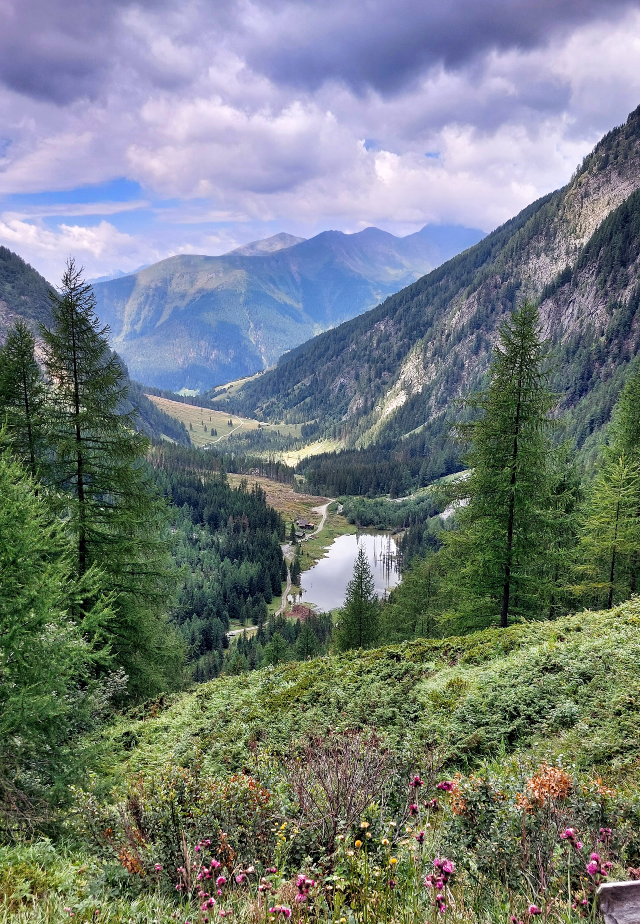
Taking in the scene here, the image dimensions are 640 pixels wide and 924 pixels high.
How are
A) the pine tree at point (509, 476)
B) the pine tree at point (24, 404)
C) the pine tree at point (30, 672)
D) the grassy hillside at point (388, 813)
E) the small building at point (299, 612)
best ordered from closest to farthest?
1. the grassy hillside at point (388, 813)
2. the pine tree at point (30, 672)
3. the pine tree at point (24, 404)
4. the pine tree at point (509, 476)
5. the small building at point (299, 612)

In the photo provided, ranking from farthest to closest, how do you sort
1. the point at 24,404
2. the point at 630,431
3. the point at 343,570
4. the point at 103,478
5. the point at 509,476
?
the point at 343,570 < the point at 630,431 < the point at 509,476 < the point at 103,478 < the point at 24,404

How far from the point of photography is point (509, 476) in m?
18.9

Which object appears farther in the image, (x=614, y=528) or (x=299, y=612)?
(x=299, y=612)

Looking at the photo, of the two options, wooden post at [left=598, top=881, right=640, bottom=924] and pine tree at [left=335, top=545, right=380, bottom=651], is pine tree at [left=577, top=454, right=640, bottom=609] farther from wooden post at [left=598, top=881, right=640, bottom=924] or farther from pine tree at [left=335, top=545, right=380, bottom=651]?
wooden post at [left=598, top=881, right=640, bottom=924]

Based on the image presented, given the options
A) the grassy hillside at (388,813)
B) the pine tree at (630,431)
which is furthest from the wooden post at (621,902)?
the pine tree at (630,431)

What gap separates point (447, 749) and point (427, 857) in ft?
13.4

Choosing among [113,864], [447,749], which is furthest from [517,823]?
[113,864]

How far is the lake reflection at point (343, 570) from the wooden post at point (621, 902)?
377 ft

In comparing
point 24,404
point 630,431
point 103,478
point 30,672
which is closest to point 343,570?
point 630,431

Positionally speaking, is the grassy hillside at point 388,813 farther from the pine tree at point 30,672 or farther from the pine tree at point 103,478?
the pine tree at point 103,478

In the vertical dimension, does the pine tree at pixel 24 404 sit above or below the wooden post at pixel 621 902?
above

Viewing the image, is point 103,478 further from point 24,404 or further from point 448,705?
point 448,705

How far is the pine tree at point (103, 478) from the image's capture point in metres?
15.5

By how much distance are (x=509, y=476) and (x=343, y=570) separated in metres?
126
